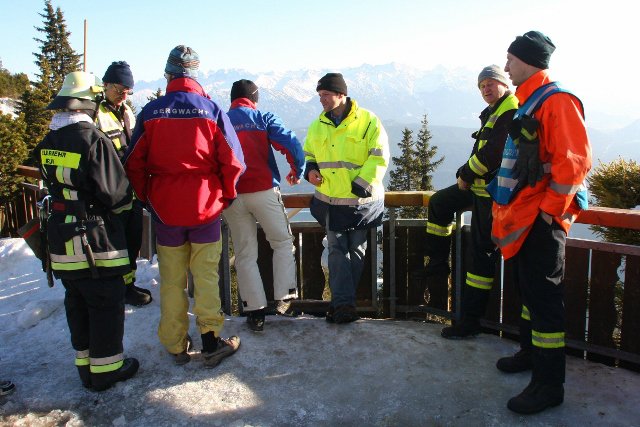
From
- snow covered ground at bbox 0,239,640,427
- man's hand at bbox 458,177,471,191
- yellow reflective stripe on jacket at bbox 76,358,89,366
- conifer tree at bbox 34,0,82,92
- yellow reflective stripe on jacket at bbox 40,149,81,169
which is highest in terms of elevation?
conifer tree at bbox 34,0,82,92

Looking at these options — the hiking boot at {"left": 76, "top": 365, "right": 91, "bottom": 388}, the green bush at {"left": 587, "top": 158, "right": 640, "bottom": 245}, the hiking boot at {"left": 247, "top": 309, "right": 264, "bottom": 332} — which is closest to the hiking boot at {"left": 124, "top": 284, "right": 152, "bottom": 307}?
the hiking boot at {"left": 247, "top": 309, "right": 264, "bottom": 332}

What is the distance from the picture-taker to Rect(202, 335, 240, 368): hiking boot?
3.79m

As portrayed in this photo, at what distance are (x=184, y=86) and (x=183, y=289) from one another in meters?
1.47

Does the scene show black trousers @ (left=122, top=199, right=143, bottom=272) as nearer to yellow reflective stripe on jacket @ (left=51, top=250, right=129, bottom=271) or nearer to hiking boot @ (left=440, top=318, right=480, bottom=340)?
yellow reflective stripe on jacket @ (left=51, top=250, right=129, bottom=271)

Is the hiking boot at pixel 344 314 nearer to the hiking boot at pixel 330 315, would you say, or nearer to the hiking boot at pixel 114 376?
the hiking boot at pixel 330 315

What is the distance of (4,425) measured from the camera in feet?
10.1

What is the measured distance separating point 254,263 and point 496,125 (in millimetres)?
2242

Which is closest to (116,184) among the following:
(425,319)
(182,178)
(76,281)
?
(182,178)

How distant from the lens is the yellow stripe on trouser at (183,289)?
3750mm

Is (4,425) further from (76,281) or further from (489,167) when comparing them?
(489,167)

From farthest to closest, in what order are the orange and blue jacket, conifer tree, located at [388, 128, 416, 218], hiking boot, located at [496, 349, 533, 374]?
conifer tree, located at [388, 128, 416, 218] → hiking boot, located at [496, 349, 533, 374] → the orange and blue jacket

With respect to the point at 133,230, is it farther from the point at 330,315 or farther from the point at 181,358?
the point at 330,315

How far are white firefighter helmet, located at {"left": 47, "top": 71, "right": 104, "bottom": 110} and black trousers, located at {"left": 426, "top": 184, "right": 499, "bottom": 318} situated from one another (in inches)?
109

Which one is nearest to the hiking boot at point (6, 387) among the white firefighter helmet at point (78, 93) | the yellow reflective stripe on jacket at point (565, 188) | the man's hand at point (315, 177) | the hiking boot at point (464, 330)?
the white firefighter helmet at point (78, 93)
